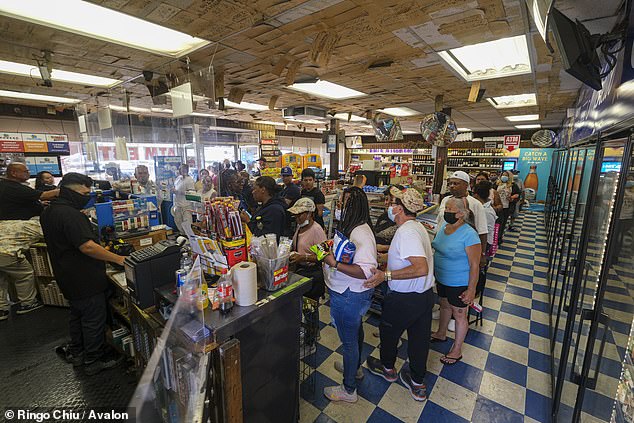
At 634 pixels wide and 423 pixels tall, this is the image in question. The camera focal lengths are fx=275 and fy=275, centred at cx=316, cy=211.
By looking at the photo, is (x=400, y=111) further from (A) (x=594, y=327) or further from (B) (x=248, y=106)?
(A) (x=594, y=327)

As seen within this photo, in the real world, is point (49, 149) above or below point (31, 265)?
above

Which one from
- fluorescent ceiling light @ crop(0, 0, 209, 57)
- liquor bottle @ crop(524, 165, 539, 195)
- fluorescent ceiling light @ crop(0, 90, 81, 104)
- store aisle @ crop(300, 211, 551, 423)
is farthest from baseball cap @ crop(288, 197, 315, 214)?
liquor bottle @ crop(524, 165, 539, 195)

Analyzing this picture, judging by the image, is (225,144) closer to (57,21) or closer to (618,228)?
(57,21)

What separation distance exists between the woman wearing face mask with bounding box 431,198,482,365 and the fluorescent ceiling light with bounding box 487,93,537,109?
3812 mm

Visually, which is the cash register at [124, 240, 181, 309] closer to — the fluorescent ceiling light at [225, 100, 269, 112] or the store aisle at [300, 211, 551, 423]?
the store aisle at [300, 211, 551, 423]

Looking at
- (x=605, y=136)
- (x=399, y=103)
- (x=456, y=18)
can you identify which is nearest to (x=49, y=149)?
(x=399, y=103)

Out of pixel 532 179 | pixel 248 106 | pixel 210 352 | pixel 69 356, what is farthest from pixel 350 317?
pixel 532 179

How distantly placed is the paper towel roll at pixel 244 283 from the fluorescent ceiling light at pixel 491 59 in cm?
282

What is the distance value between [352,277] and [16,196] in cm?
446

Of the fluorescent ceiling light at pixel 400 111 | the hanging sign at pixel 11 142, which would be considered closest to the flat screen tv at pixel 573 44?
the fluorescent ceiling light at pixel 400 111

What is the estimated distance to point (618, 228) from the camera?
1.42 m

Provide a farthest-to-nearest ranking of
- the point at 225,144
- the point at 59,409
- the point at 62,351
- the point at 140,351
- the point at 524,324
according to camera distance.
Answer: the point at 225,144 → the point at 524,324 → the point at 62,351 → the point at 59,409 → the point at 140,351

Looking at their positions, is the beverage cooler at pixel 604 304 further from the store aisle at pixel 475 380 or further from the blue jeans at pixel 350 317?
the blue jeans at pixel 350 317

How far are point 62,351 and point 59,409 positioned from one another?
80cm
